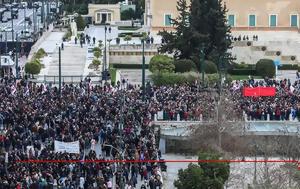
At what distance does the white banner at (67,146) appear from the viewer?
33.7 meters

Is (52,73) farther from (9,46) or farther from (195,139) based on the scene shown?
(195,139)

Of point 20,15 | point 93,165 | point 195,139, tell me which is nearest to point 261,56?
point 195,139

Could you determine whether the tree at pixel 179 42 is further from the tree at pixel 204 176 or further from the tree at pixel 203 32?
the tree at pixel 204 176

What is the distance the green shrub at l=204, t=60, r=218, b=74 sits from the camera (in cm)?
5634

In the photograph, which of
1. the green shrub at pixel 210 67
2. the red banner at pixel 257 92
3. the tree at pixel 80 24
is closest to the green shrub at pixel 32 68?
the green shrub at pixel 210 67

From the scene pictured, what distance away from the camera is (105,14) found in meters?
86.4

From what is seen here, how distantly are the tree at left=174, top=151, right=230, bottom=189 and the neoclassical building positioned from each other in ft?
134

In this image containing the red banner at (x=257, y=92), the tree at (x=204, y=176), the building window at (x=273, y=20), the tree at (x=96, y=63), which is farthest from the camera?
the building window at (x=273, y=20)

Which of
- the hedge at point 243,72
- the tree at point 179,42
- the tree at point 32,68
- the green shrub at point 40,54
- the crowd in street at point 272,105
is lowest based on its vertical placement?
the crowd in street at point 272,105

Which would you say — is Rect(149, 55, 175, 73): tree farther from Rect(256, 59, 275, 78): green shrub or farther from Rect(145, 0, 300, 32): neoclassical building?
Rect(145, 0, 300, 32): neoclassical building

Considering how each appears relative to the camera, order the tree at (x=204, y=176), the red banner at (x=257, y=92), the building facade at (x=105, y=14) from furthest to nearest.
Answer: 1. the building facade at (x=105, y=14)
2. the red banner at (x=257, y=92)
3. the tree at (x=204, y=176)

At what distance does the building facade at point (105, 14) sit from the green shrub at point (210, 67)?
30.1 m

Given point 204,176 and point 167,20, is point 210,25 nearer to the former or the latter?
point 167,20

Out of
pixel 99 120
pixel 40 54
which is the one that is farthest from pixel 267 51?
pixel 99 120
